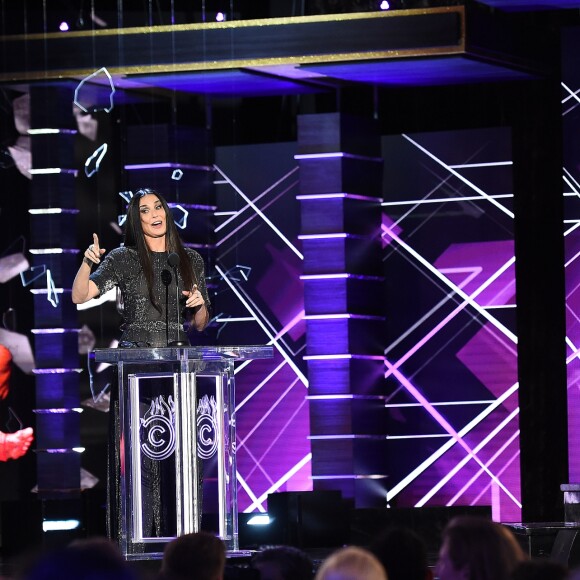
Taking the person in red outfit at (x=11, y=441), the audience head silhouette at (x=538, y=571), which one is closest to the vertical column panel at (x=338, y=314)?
the person in red outfit at (x=11, y=441)

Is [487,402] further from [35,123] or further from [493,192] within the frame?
[35,123]

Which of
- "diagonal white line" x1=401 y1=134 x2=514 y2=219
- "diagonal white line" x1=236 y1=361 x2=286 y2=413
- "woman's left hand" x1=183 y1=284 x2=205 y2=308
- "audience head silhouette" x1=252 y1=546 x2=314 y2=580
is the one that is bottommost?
"diagonal white line" x1=236 y1=361 x2=286 y2=413

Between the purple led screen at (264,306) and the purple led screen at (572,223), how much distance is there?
1641mm

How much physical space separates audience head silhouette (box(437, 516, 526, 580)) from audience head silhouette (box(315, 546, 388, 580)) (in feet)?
1.56

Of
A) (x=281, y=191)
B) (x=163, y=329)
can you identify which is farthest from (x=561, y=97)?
(x=163, y=329)

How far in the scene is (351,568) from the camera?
271 cm

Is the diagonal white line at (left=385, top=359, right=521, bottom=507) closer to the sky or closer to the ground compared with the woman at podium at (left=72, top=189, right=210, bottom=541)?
closer to the ground

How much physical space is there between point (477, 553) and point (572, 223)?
560cm

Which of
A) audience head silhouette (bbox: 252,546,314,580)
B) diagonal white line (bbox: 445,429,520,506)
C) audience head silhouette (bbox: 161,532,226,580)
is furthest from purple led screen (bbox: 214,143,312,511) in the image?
audience head silhouette (bbox: 161,532,226,580)

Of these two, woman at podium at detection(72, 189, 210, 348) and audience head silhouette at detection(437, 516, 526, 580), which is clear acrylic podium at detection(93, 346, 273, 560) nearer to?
woman at podium at detection(72, 189, 210, 348)

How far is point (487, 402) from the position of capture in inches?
346

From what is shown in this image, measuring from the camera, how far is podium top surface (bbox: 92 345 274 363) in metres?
5.28

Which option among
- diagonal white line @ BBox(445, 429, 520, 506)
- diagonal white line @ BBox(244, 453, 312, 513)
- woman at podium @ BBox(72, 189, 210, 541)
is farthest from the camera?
diagonal white line @ BBox(244, 453, 312, 513)

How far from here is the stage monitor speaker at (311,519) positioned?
7852mm
